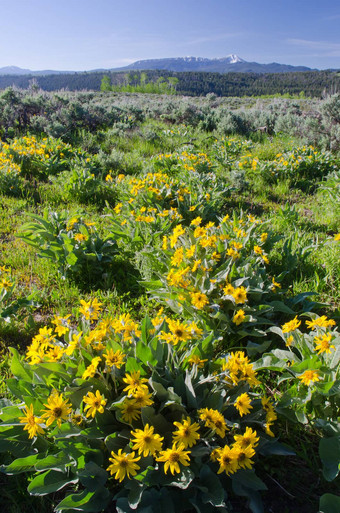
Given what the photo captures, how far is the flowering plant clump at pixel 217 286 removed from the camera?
2.22 meters

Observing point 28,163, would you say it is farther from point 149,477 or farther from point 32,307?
point 149,477

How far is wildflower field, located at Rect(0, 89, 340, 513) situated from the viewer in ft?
4.39

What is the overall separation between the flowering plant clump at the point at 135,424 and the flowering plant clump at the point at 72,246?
1276mm

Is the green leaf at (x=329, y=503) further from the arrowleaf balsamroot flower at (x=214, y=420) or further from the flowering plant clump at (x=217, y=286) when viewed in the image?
the flowering plant clump at (x=217, y=286)

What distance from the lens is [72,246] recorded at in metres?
2.82

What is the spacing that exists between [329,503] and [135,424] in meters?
0.87

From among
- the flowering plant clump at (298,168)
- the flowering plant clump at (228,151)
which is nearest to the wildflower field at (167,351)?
the flowering plant clump at (298,168)

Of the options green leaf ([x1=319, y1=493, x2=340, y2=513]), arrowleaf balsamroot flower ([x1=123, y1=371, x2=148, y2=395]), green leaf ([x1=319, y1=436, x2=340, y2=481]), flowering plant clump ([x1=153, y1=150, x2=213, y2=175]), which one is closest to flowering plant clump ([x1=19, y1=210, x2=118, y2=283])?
arrowleaf balsamroot flower ([x1=123, y1=371, x2=148, y2=395])

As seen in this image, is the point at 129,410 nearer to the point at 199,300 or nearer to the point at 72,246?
the point at 199,300

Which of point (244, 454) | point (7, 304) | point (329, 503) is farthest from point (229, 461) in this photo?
point (7, 304)

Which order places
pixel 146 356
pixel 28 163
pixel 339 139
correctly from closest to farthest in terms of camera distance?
1. pixel 146 356
2. pixel 28 163
3. pixel 339 139

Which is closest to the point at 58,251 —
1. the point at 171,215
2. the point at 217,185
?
the point at 171,215

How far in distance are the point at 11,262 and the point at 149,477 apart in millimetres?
2588

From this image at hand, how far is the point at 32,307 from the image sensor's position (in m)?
2.64
